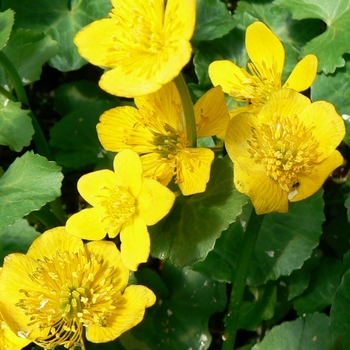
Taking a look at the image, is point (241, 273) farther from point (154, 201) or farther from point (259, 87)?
point (259, 87)

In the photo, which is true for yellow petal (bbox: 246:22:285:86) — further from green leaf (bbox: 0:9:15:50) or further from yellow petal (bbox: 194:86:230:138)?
green leaf (bbox: 0:9:15:50)

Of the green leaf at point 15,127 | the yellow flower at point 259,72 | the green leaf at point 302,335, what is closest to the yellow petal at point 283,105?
the yellow flower at point 259,72

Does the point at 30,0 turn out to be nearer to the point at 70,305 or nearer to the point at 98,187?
the point at 98,187

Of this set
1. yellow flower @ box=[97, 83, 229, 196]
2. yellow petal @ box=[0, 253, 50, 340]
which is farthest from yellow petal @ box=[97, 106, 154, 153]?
yellow petal @ box=[0, 253, 50, 340]

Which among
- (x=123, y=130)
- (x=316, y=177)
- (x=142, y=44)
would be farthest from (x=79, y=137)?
(x=316, y=177)

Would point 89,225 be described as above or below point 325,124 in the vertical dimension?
below

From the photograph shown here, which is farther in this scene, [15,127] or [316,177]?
[15,127]
